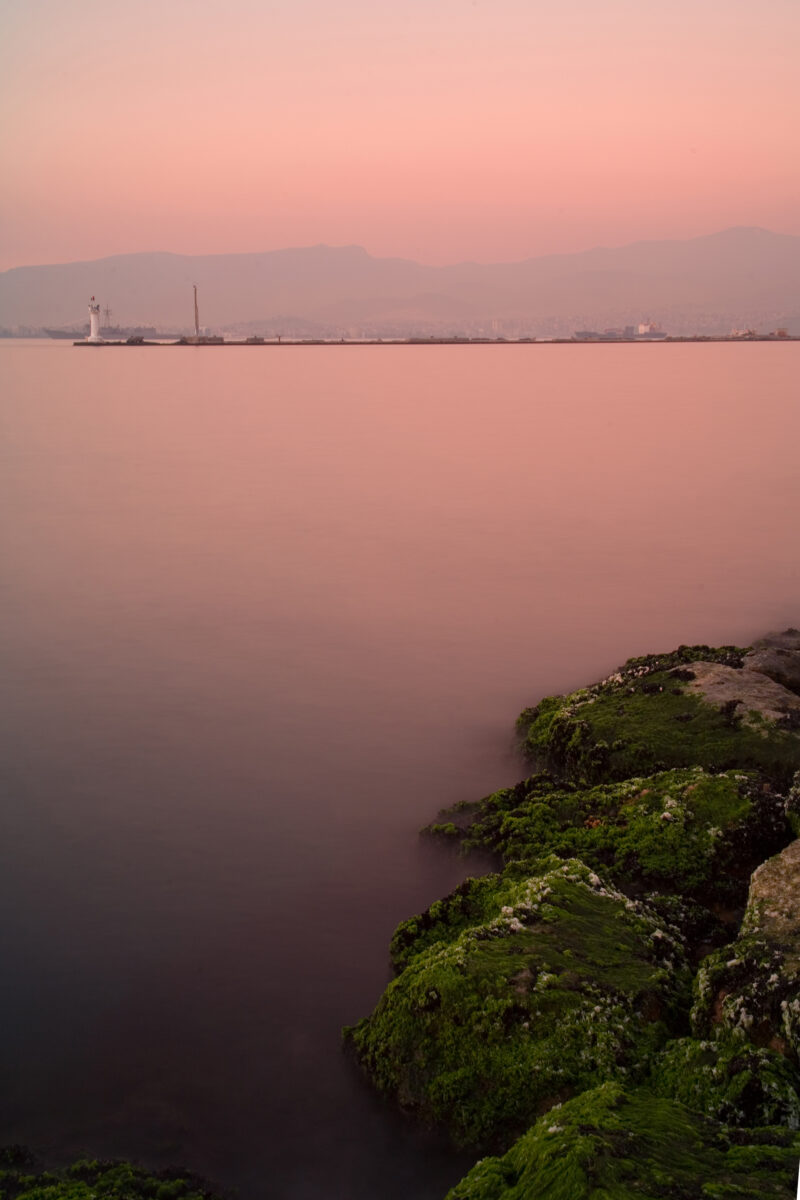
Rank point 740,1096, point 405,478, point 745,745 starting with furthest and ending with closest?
1. point 405,478
2. point 745,745
3. point 740,1096

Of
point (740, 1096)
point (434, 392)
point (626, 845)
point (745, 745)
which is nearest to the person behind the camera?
point (740, 1096)

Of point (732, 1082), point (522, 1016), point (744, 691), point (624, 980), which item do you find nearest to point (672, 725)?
point (744, 691)

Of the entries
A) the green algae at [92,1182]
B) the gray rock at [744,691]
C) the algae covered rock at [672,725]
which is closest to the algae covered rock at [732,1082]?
the green algae at [92,1182]

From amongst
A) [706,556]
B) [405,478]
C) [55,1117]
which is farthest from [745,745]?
[405,478]

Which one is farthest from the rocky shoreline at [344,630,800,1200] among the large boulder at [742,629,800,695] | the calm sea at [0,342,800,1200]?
the large boulder at [742,629,800,695]

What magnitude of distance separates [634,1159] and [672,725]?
5.78m

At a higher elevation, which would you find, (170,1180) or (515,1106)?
(515,1106)

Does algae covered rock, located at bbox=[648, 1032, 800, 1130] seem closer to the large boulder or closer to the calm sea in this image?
the calm sea

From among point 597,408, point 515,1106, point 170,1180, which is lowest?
point 170,1180

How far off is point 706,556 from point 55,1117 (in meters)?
18.1

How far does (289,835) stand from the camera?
934cm

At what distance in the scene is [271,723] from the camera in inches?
467

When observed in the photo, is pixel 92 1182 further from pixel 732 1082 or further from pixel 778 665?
pixel 778 665

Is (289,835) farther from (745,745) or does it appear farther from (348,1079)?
(745,745)
